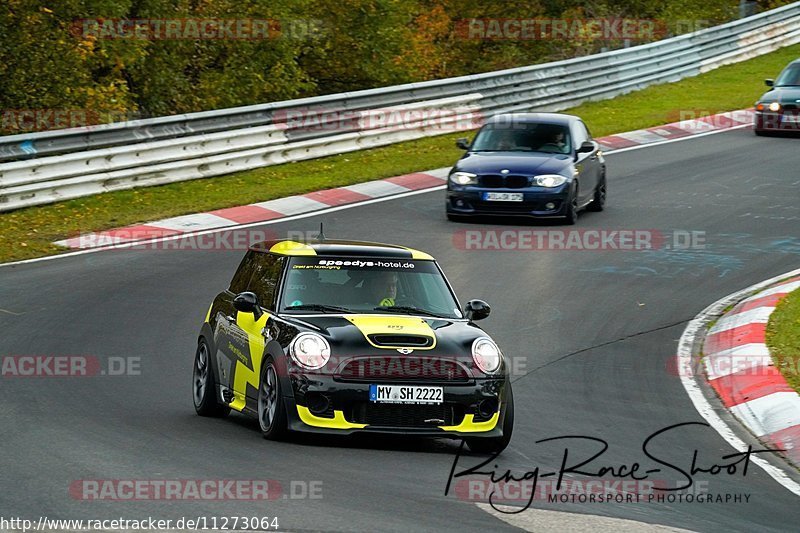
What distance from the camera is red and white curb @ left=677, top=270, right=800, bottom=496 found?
10.3 metres

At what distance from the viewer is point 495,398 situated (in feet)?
31.3

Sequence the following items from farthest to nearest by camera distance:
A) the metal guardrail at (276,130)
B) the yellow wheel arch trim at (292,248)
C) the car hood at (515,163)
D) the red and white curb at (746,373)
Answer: the metal guardrail at (276,130) → the car hood at (515,163) → the yellow wheel arch trim at (292,248) → the red and white curb at (746,373)

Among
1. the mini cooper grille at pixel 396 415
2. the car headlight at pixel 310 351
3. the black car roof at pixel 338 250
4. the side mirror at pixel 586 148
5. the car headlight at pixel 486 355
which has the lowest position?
the side mirror at pixel 586 148

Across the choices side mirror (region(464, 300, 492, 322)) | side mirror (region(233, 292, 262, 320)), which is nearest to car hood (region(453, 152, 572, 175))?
side mirror (region(464, 300, 492, 322))

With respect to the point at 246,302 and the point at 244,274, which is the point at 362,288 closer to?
the point at 246,302

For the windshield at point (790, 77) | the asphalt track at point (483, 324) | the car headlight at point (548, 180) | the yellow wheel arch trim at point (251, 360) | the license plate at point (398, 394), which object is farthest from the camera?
the windshield at point (790, 77)

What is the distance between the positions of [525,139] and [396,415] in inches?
484

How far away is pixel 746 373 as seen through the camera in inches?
483

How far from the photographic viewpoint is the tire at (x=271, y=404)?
30.8 ft

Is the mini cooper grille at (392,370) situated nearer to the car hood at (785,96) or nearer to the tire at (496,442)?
the tire at (496,442)

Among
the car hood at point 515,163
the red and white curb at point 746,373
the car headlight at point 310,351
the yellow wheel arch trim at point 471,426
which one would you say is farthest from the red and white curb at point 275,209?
the yellow wheel arch trim at point 471,426

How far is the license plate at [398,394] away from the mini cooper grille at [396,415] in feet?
0.13

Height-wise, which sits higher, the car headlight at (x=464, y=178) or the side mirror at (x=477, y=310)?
the side mirror at (x=477, y=310)

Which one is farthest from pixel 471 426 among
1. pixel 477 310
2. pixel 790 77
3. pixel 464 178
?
pixel 790 77
